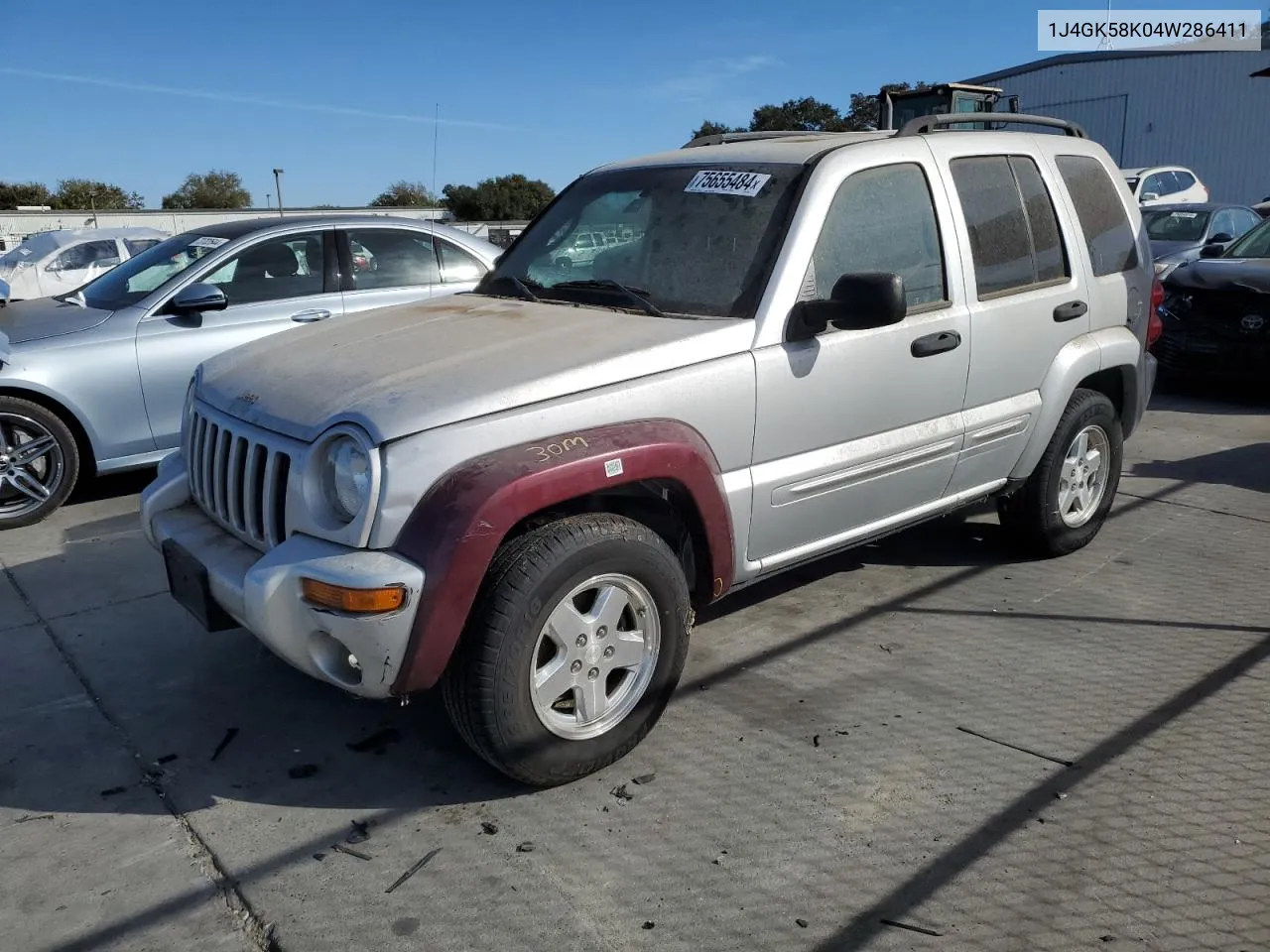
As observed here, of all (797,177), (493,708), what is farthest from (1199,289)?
(493,708)

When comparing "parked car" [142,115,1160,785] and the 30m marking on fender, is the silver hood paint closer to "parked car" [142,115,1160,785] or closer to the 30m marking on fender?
"parked car" [142,115,1160,785]

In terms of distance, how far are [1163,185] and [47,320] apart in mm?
18310

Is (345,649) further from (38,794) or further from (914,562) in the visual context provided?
(914,562)

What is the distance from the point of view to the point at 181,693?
155 inches

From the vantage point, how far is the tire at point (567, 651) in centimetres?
295

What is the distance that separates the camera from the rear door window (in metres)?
4.30

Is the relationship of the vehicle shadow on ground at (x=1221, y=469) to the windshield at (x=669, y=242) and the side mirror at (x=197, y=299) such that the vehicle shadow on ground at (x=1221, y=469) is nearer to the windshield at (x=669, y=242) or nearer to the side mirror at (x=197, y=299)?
the windshield at (x=669, y=242)

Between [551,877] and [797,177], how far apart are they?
2488mm

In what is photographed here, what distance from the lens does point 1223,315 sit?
884 centimetres

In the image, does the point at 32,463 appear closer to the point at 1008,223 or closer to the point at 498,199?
the point at 1008,223

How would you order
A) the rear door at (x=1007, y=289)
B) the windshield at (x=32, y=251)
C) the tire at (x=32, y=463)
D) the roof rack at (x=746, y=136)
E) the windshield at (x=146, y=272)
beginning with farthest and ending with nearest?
the windshield at (x=32, y=251)
the windshield at (x=146, y=272)
the tire at (x=32, y=463)
the roof rack at (x=746, y=136)
the rear door at (x=1007, y=289)

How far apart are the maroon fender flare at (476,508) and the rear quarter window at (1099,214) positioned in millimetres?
2835

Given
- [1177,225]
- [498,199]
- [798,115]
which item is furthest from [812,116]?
[1177,225]

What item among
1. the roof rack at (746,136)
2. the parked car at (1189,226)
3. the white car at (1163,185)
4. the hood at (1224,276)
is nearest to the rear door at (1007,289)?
the roof rack at (746,136)
